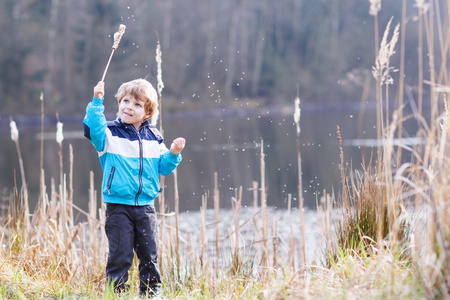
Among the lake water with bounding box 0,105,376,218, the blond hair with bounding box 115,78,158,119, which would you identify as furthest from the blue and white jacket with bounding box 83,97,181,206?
the lake water with bounding box 0,105,376,218

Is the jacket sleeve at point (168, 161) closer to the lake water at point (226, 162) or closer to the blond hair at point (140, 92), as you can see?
the blond hair at point (140, 92)

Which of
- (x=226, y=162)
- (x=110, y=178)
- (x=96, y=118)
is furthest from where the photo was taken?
(x=226, y=162)

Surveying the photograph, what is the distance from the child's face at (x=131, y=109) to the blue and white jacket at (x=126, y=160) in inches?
1.5

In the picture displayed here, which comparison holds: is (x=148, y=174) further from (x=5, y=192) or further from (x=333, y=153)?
(x=333, y=153)

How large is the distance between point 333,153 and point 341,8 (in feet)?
101

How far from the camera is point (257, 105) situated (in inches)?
1428

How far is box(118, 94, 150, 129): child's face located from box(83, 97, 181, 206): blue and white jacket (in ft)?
0.13

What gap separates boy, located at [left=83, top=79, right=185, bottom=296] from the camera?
318 cm

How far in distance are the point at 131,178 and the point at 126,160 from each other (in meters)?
0.11

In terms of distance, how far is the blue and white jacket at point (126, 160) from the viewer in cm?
312

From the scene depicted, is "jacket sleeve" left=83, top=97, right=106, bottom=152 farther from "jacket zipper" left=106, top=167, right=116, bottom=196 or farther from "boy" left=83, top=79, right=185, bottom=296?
"jacket zipper" left=106, top=167, right=116, bottom=196

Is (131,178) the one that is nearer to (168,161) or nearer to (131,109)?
(168,161)

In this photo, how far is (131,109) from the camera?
328cm

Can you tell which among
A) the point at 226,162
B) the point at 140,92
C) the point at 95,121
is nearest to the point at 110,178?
the point at 95,121
